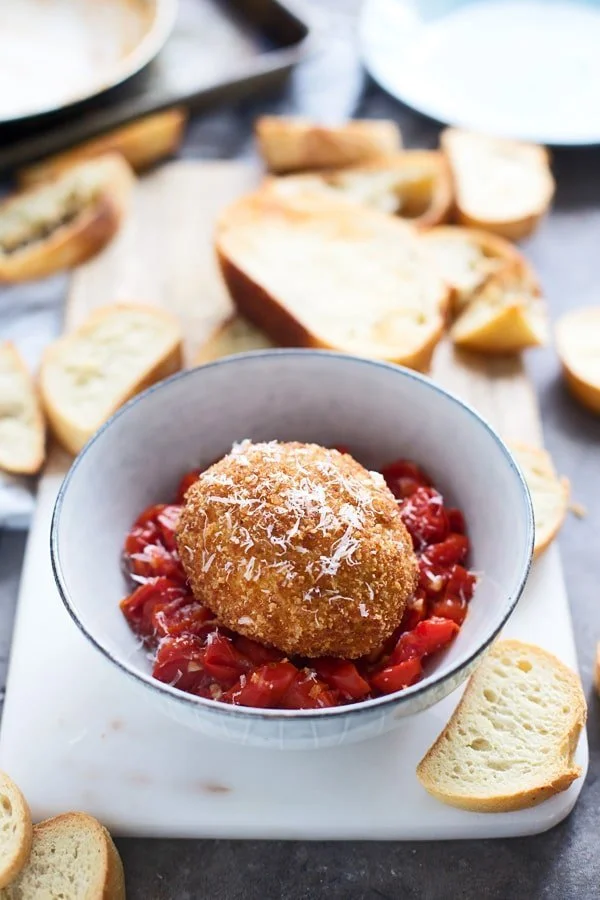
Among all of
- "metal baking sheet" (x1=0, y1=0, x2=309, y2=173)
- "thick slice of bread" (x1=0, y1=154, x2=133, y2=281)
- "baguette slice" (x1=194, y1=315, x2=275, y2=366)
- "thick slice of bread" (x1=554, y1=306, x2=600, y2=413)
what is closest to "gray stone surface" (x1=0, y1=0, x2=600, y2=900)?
"thick slice of bread" (x1=554, y1=306, x2=600, y2=413)

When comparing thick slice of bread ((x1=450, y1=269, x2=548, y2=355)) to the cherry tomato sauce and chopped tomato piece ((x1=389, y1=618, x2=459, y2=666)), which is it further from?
chopped tomato piece ((x1=389, y1=618, x2=459, y2=666))

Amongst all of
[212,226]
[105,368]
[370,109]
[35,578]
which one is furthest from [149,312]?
[370,109]

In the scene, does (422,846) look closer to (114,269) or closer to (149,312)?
(149,312)

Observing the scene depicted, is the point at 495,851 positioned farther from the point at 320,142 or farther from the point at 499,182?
the point at 320,142

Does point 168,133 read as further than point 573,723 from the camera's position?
Yes

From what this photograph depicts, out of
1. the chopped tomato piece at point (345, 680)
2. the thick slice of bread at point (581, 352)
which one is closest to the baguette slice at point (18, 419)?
the chopped tomato piece at point (345, 680)

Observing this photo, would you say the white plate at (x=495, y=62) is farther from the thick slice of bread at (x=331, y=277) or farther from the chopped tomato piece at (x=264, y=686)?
the chopped tomato piece at (x=264, y=686)

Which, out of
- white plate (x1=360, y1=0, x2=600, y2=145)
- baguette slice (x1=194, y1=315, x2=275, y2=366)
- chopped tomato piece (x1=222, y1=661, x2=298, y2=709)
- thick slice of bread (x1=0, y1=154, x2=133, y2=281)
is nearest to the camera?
chopped tomato piece (x1=222, y1=661, x2=298, y2=709)
